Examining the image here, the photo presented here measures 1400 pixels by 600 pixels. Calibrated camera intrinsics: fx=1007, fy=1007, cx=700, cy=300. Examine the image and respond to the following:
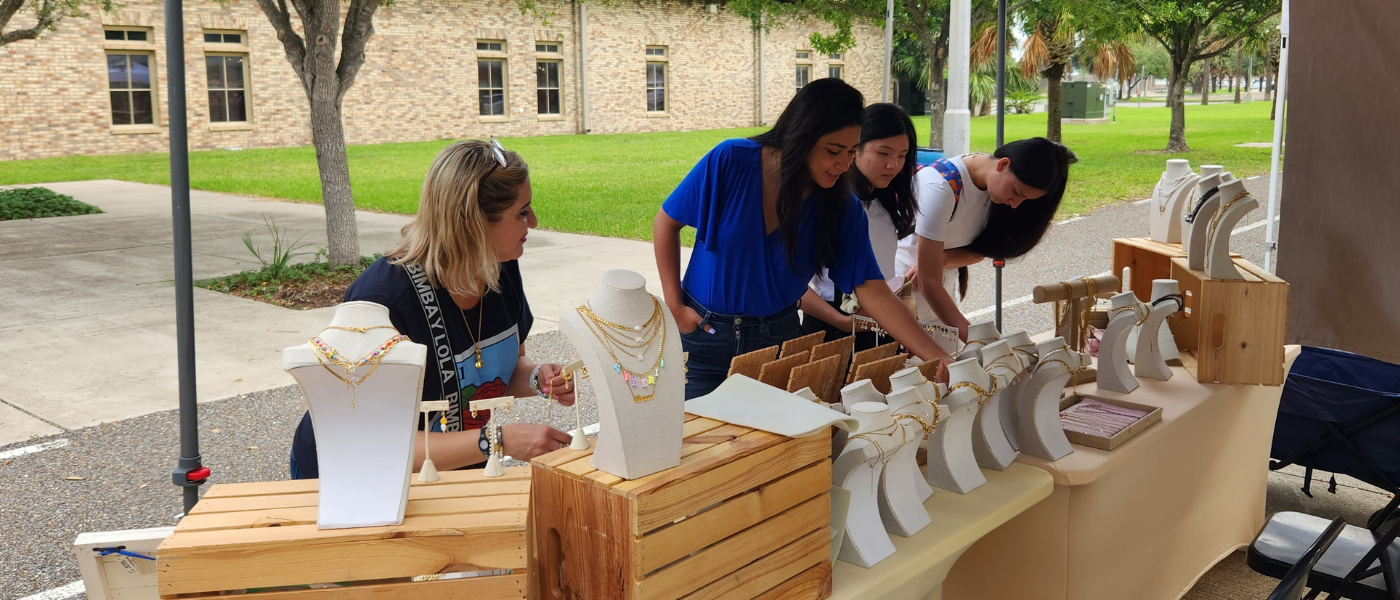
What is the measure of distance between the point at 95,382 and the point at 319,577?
4659 mm

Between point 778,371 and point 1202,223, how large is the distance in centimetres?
160

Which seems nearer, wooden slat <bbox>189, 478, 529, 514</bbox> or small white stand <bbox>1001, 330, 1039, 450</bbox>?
wooden slat <bbox>189, 478, 529, 514</bbox>

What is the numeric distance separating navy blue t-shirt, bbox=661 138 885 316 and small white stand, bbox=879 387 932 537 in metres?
0.80

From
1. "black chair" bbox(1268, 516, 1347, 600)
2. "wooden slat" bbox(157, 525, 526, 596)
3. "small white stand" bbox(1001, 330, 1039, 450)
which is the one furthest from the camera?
"small white stand" bbox(1001, 330, 1039, 450)

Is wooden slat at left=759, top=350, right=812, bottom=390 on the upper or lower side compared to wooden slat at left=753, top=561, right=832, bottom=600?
upper

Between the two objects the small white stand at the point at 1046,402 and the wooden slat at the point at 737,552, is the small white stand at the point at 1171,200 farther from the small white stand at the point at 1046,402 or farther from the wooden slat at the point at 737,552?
the wooden slat at the point at 737,552

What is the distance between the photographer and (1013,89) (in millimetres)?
33375

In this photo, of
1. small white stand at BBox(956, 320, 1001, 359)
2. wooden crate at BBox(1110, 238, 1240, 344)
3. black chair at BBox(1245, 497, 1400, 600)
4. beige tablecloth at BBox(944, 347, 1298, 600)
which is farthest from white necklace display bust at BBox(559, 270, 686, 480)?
wooden crate at BBox(1110, 238, 1240, 344)

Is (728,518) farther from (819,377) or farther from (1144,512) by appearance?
(1144,512)

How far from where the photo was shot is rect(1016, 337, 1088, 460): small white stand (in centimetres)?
201

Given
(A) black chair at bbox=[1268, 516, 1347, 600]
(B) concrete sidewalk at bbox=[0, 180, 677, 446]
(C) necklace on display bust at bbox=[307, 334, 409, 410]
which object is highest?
(C) necklace on display bust at bbox=[307, 334, 409, 410]

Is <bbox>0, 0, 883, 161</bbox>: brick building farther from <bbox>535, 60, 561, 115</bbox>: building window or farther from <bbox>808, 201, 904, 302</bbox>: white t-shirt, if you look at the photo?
<bbox>808, 201, 904, 302</bbox>: white t-shirt

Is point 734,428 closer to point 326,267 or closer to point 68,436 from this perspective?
point 68,436

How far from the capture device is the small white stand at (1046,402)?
201cm
